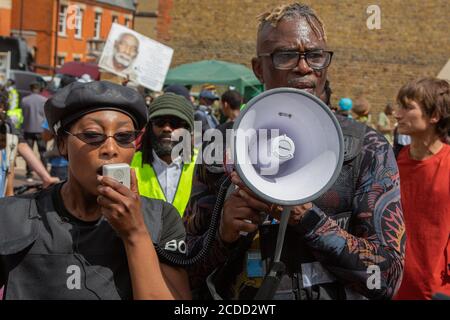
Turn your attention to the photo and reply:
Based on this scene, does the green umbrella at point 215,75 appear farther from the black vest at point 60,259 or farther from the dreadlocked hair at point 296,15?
the black vest at point 60,259

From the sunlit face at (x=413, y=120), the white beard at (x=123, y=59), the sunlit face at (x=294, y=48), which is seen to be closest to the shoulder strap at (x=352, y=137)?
the sunlit face at (x=294, y=48)

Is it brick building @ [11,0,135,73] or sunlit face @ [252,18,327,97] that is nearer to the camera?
sunlit face @ [252,18,327,97]

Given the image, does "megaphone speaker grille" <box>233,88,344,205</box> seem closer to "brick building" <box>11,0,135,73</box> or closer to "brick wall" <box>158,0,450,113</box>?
"brick building" <box>11,0,135,73</box>

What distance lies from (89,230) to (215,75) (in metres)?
17.2

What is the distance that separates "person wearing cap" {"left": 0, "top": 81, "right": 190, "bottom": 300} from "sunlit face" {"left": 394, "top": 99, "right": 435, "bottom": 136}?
2.29 m

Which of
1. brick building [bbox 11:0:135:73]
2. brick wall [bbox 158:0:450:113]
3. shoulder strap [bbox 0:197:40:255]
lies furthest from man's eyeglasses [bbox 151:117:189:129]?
brick wall [bbox 158:0:450:113]

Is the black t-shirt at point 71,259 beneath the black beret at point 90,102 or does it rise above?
beneath

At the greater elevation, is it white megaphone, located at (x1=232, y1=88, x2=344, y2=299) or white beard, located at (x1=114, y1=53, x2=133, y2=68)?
white megaphone, located at (x1=232, y1=88, x2=344, y2=299)

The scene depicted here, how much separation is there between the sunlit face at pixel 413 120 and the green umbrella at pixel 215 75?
13.4 metres

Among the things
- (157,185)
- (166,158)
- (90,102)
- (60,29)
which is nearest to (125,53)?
(166,158)

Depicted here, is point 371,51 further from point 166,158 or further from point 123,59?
point 166,158

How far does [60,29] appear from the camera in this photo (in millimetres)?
28188

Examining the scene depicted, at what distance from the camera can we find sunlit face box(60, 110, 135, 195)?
221cm

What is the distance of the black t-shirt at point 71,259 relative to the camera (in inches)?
86.0
